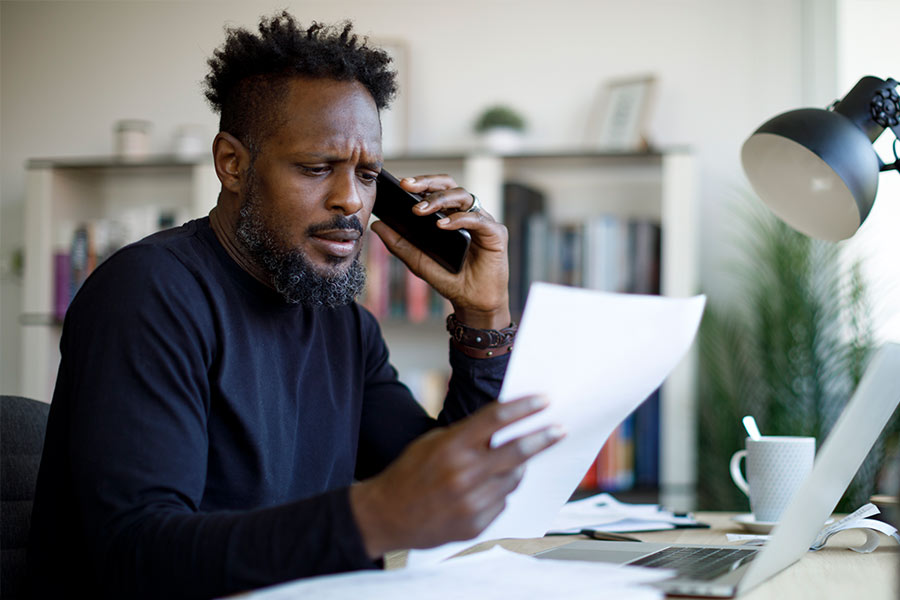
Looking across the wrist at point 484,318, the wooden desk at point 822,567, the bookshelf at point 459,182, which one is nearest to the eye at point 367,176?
the wrist at point 484,318

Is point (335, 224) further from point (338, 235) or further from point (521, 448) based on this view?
point (521, 448)

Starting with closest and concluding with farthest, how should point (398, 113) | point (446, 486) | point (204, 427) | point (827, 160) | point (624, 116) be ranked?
point (446, 486), point (204, 427), point (827, 160), point (624, 116), point (398, 113)

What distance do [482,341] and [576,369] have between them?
1.89 ft

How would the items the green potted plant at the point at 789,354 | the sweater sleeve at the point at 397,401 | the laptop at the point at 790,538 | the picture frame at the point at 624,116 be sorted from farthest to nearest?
the picture frame at the point at 624,116, the green potted plant at the point at 789,354, the sweater sleeve at the point at 397,401, the laptop at the point at 790,538

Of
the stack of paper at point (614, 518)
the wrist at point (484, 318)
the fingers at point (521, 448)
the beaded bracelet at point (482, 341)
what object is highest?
the wrist at point (484, 318)

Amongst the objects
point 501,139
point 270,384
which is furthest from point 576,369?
point 501,139

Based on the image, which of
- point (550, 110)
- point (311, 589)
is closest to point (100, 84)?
point (550, 110)

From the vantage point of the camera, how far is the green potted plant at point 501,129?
2961 mm

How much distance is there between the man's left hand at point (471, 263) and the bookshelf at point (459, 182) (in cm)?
146

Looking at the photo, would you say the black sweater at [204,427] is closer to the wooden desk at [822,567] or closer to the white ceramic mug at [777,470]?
the wooden desk at [822,567]

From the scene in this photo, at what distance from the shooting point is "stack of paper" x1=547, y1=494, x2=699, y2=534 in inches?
50.2

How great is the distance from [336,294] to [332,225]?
102 millimetres

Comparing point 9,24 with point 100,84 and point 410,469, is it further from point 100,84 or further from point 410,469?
point 410,469

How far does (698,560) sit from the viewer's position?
97cm
